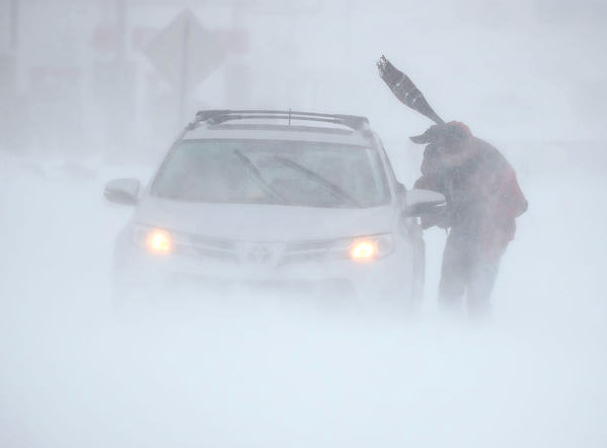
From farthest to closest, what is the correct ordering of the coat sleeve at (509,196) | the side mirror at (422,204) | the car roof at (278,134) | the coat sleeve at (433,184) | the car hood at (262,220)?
the coat sleeve at (433,184)
the coat sleeve at (509,196)
the car roof at (278,134)
the side mirror at (422,204)
the car hood at (262,220)

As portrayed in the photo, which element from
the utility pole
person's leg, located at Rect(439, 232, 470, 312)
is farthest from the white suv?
the utility pole

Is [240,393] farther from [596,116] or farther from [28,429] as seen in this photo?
[596,116]

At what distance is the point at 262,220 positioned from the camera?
17.9ft

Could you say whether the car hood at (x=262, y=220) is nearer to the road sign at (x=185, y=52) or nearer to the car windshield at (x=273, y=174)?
the car windshield at (x=273, y=174)

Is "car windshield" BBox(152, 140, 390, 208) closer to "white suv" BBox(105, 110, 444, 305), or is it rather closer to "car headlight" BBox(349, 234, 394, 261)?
"white suv" BBox(105, 110, 444, 305)

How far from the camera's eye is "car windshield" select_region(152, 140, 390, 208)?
589cm

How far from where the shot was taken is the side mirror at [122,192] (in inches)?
233

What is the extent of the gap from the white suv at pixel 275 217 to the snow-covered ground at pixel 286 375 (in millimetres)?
197

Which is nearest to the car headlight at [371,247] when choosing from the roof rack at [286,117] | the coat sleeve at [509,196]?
the coat sleeve at [509,196]

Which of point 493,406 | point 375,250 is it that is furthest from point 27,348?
point 493,406

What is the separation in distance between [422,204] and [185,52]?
7.03 meters

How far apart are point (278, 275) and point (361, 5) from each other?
43.0m

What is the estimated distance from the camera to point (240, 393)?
14.7ft

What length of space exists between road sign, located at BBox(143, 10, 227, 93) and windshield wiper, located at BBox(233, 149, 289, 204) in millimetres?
6298
